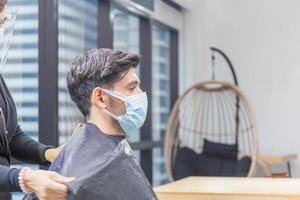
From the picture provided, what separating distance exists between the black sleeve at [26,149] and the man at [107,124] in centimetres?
33

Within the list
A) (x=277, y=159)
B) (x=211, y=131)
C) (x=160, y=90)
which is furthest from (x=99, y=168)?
(x=211, y=131)

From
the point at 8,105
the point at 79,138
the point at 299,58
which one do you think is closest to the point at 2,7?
the point at 8,105

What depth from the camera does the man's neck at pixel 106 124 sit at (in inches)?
60.7

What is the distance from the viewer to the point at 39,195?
1.31 m

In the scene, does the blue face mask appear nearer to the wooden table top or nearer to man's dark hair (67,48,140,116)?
man's dark hair (67,48,140,116)

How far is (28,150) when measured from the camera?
1846mm

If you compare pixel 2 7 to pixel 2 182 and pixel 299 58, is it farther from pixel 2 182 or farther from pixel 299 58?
pixel 299 58

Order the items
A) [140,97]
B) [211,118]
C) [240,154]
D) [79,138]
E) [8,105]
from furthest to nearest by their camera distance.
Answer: [211,118], [240,154], [8,105], [140,97], [79,138]

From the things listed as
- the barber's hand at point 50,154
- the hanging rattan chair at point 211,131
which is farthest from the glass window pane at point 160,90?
the barber's hand at point 50,154

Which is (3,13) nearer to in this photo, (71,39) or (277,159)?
(71,39)

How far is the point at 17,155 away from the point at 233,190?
38.8 inches

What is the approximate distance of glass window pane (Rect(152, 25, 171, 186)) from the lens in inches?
192

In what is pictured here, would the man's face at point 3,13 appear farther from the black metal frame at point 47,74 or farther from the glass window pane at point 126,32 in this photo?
the glass window pane at point 126,32

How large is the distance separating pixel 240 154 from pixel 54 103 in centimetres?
210
